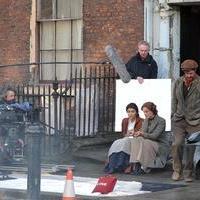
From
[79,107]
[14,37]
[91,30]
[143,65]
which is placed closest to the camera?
[143,65]

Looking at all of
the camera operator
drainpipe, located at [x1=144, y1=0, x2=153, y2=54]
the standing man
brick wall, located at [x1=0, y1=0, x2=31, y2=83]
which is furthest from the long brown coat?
brick wall, located at [x1=0, y1=0, x2=31, y2=83]

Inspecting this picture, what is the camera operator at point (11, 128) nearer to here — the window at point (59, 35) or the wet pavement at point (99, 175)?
the wet pavement at point (99, 175)

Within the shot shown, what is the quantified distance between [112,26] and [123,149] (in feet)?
12.7

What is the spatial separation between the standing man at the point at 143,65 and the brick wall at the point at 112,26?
1305 millimetres

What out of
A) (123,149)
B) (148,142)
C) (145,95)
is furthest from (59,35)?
(148,142)

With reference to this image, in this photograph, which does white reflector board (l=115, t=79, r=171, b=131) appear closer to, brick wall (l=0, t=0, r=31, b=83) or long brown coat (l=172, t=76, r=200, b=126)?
long brown coat (l=172, t=76, r=200, b=126)

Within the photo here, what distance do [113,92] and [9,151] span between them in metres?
2.90

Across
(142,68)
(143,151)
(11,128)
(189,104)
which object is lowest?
(143,151)

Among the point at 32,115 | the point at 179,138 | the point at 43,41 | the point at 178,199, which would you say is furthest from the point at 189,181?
the point at 43,41

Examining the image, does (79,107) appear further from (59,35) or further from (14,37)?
(14,37)

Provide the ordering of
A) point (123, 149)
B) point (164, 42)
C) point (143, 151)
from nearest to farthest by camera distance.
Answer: point (143, 151), point (123, 149), point (164, 42)

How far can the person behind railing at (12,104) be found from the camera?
12.4m

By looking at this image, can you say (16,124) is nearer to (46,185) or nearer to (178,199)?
(46,185)

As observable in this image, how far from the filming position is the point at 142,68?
41.9ft
